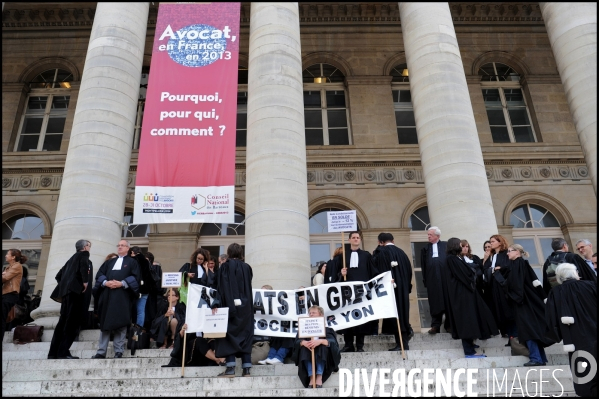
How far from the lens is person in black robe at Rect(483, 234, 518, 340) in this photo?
22.5ft

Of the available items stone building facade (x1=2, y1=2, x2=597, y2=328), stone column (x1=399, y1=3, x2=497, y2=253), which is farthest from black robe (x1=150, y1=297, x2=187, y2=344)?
stone column (x1=399, y1=3, x2=497, y2=253)

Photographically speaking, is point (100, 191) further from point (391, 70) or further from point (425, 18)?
point (391, 70)

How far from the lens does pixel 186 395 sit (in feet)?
17.5

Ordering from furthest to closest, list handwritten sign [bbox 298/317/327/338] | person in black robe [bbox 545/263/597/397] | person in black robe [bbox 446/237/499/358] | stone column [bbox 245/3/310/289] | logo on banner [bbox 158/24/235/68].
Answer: logo on banner [bbox 158/24/235/68] < stone column [bbox 245/3/310/289] < person in black robe [bbox 446/237/499/358] < handwritten sign [bbox 298/317/327/338] < person in black robe [bbox 545/263/597/397]

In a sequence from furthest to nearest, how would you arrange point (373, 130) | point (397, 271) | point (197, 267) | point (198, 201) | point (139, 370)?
point (373, 130), point (198, 201), point (397, 271), point (197, 267), point (139, 370)

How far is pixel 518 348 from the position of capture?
6.61m

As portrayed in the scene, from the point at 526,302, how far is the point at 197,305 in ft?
13.1

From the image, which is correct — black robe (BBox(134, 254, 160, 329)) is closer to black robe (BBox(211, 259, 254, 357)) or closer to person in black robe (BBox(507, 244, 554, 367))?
black robe (BBox(211, 259, 254, 357))

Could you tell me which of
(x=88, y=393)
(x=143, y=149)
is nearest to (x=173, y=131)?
(x=143, y=149)

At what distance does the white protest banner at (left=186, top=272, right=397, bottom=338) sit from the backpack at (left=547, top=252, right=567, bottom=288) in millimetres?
1921

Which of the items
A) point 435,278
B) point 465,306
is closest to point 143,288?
point 435,278

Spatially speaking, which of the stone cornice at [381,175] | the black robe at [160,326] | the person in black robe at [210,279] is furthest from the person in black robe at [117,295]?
the stone cornice at [381,175]

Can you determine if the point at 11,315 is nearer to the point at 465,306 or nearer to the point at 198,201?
the point at 198,201

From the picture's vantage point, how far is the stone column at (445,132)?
9.70m
